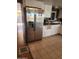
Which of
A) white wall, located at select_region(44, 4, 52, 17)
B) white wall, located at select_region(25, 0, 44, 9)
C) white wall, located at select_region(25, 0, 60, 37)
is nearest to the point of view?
white wall, located at select_region(25, 0, 44, 9)

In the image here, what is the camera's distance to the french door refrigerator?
5.06 m

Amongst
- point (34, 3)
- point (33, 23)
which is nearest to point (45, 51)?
point (33, 23)

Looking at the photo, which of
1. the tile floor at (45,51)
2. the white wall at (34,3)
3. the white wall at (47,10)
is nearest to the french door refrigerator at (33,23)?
the white wall at (34,3)

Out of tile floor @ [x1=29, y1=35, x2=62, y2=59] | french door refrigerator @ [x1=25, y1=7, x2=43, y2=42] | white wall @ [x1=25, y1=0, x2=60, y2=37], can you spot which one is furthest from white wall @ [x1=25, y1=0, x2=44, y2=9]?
tile floor @ [x1=29, y1=35, x2=62, y2=59]

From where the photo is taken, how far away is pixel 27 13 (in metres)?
4.99

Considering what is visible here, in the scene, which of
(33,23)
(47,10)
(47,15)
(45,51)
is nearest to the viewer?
(45,51)

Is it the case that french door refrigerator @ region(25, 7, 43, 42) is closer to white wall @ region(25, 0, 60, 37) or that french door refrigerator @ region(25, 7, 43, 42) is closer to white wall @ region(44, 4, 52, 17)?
white wall @ region(25, 0, 60, 37)

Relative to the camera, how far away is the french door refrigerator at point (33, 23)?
5.06 meters

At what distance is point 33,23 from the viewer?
5297 mm

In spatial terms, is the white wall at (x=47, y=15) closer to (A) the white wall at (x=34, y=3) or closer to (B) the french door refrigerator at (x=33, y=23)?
(A) the white wall at (x=34, y=3)

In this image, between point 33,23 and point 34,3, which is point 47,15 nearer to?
point 34,3
